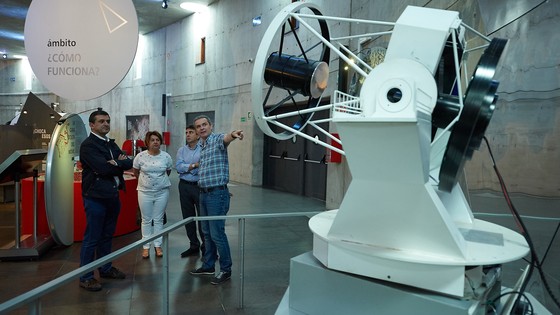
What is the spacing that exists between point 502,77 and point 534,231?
1435 millimetres

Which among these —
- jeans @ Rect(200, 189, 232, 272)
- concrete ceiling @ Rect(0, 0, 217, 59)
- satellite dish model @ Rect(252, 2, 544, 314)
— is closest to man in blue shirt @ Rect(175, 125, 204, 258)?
jeans @ Rect(200, 189, 232, 272)

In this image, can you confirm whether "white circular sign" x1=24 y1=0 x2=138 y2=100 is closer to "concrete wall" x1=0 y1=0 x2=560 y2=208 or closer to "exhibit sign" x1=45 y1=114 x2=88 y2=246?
"exhibit sign" x1=45 y1=114 x2=88 y2=246

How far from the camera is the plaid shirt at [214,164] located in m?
3.67

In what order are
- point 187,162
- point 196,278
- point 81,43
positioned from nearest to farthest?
point 81,43, point 196,278, point 187,162

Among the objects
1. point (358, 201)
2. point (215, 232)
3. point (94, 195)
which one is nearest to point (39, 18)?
point (94, 195)

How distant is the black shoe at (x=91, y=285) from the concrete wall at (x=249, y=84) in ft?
12.7

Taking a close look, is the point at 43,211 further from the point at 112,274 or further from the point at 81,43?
the point at 81,43

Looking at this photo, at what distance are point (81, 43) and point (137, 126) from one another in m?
15.5

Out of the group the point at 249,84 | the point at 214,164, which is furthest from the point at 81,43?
the point at 249,84

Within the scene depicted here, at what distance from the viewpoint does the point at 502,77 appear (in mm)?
3463

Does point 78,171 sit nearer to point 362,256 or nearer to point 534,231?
point 362,256

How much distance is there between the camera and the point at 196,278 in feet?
12.8

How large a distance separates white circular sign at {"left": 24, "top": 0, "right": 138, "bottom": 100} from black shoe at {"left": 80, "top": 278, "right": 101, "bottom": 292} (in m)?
1.74

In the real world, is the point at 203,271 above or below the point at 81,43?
below
